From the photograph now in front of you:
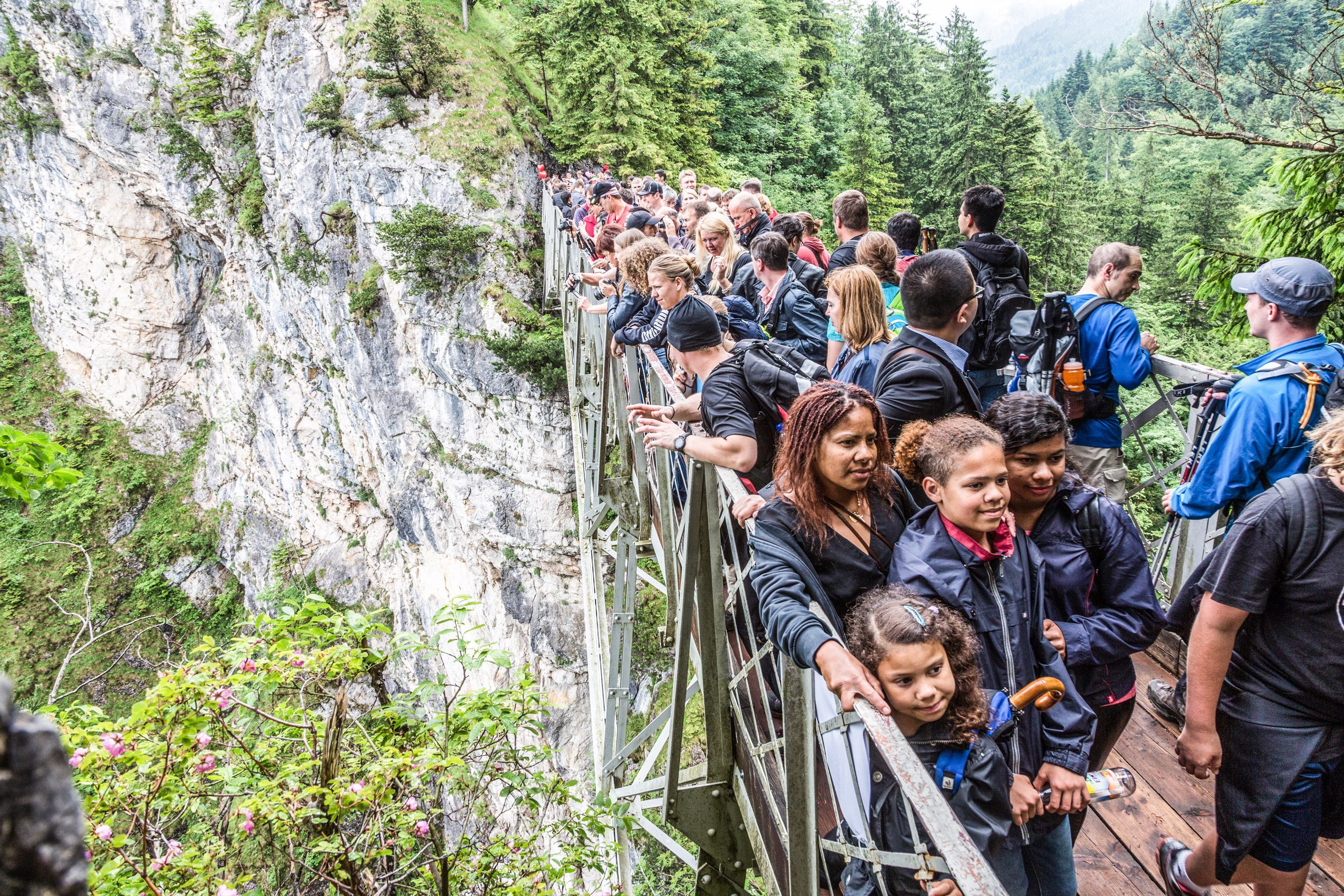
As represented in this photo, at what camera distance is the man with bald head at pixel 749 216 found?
566 cm

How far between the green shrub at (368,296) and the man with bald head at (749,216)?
14.6 metres

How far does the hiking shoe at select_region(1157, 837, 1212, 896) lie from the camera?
2.16 metres

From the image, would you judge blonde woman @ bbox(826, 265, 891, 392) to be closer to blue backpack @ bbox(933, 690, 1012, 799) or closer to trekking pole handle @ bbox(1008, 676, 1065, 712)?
trekking pole handle @ bbox(1008, 676, 1065, 712)

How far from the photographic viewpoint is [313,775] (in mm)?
3465

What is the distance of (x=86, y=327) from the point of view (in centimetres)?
2717

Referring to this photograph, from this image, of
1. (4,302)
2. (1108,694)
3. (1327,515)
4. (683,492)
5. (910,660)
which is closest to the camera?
(910,660)

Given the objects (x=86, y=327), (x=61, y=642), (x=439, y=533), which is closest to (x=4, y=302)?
(x=86, y=327)

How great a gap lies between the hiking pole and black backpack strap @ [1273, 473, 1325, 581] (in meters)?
0.85

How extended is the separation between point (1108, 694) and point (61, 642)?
30.4 m

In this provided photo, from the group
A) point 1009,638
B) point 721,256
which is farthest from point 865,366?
point 721,256

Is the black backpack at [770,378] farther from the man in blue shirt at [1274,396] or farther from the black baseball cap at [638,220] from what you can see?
the black baseball cap at [638,220]

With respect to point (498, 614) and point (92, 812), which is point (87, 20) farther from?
point (92, 812)

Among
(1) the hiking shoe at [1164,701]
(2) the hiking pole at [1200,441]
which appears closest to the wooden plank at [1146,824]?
(1) the hiking shoe at [1164,701]

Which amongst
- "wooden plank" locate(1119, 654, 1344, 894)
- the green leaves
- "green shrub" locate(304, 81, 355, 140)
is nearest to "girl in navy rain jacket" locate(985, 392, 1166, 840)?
"wooden plank" locate(1119, 654, 1344, 894)
